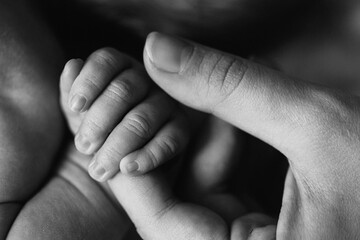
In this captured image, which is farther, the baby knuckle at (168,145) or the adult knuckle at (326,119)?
the baby knuckle at (168,145)

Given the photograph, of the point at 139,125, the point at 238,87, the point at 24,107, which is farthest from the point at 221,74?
the point at 24,107

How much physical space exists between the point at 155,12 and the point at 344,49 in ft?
1.01

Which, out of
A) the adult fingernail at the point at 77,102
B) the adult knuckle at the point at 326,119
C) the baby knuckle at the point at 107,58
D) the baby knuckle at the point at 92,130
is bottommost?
the baby knuckle at the point at 92,130

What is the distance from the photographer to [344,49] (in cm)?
79

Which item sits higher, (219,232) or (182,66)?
(182,66)

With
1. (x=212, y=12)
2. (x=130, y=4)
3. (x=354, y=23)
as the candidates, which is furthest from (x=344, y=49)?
(x=130, y=4)

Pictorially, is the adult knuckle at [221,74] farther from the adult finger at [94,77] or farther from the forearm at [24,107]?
the forearm at [24,107]

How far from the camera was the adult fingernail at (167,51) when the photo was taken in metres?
0.54

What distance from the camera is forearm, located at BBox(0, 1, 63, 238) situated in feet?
2.11

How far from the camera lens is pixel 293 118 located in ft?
1.74

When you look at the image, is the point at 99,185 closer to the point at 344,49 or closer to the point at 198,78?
the point at 198,78

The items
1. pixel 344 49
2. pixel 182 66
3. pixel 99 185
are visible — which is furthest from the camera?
pixel 344 49

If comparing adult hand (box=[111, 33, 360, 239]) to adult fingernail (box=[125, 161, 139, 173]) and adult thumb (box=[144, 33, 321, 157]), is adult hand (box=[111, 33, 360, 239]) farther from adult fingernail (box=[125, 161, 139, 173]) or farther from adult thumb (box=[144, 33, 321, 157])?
adult fingernail (box=[125, 161, 139, 173])

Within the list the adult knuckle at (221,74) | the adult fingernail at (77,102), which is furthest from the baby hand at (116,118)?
the adult knuckle at (221,74)
